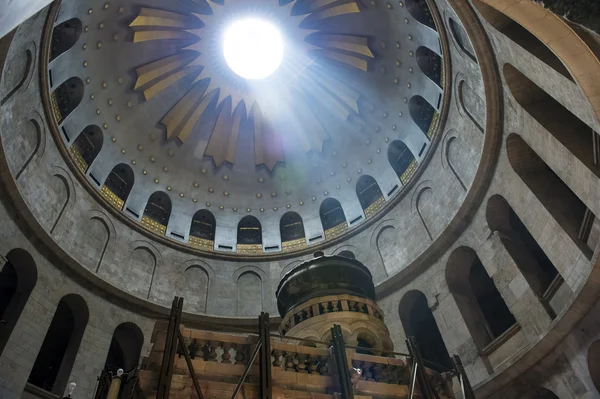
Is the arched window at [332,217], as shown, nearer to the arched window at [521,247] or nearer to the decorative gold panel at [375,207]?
the decorative gold panel at [375,207]

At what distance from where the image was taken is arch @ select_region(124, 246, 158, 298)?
15.6 meters

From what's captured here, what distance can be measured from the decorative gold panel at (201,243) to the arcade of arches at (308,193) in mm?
161

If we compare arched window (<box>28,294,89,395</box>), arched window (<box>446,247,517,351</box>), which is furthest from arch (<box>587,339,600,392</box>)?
arched window (<box>28,294,89,395</box>)

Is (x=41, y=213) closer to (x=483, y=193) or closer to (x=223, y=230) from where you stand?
(x=223, y=230)

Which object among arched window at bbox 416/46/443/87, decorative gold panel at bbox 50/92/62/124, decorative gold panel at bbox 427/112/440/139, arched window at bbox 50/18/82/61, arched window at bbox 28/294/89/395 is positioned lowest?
arched window at bbox 28/294/89/395

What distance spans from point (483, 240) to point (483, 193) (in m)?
1.30

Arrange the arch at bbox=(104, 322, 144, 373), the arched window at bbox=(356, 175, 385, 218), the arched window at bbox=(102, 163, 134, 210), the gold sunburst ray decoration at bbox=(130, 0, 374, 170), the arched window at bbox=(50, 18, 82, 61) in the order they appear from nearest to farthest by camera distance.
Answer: the arch at bbox=(104, 322, 144, 373) → the arched window at bbox=(50, 18, 82, 61) → the arched window at bbox=(102, 163, 134, 210) → the arched window at bbox=(356, 175, 385, 218) → the gold sunburst ray decoration at bbox=(130, 0, 374, 170)

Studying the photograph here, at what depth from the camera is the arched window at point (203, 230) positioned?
18.9 m

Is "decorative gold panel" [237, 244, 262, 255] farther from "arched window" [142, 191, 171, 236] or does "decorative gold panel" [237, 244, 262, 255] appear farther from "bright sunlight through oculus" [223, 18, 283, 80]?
"bright sunlight through oculus" [223, 18, 283, 80]

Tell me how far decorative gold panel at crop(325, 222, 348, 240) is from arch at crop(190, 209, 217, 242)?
4765 millimetres

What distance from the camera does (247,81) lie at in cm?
2194

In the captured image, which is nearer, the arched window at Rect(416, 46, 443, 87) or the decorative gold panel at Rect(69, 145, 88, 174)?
the arched window at Rect(416, 46, 443, 87)

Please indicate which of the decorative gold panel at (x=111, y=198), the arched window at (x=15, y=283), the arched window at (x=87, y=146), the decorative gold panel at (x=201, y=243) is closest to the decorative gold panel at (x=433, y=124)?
the decorative gold panel at (x=201, y=243)

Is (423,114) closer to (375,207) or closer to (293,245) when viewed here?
(375,207)
